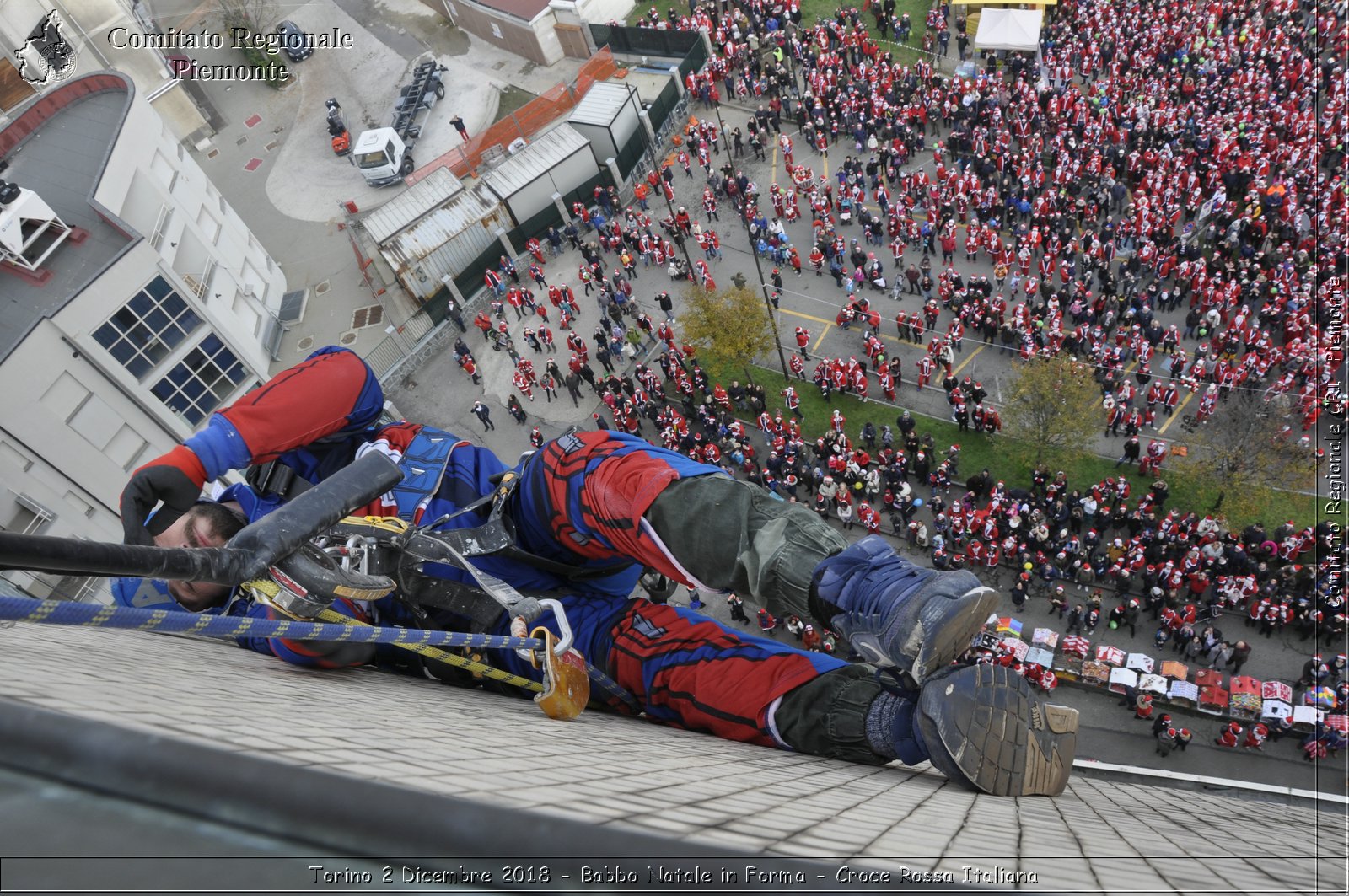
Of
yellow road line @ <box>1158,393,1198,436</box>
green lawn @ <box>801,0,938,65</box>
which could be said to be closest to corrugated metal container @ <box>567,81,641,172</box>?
green lawn @ <box>801,0,938,65</box>

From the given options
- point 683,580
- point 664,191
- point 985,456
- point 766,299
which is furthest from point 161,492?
point 664,191

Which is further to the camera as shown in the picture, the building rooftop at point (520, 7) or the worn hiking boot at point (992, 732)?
the building rooftop at point (520, 7)

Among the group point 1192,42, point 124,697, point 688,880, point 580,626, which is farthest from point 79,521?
point 1192,42

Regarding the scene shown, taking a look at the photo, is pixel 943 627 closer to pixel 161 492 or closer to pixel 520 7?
pixel 161 492

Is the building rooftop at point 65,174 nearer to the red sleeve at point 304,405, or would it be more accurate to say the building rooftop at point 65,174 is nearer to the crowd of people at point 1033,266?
the crowd of people at point 1033,266

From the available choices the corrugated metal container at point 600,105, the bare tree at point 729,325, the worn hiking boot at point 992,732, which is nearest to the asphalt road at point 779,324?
the bare tree at point 729,325
